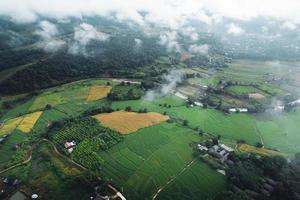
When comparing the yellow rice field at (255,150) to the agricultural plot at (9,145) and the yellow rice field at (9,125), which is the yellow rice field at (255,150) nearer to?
the agricultural plot at (9,145)

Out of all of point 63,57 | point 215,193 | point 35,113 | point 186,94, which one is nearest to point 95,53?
point 63,57

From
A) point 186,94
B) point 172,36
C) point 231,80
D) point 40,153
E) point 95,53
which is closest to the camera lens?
point 40,153

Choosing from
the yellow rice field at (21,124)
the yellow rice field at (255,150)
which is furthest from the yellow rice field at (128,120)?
the yellow rice field at (255,150)

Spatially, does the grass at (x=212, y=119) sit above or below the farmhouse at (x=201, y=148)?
below

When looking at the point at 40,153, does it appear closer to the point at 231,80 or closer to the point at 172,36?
the point at 231,80

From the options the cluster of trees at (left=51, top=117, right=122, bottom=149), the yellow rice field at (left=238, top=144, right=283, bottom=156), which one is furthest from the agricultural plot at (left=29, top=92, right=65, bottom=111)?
the yellow rice field at (left=238, top=144, right=283, bottom=156)

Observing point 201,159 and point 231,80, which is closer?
point 201,159
